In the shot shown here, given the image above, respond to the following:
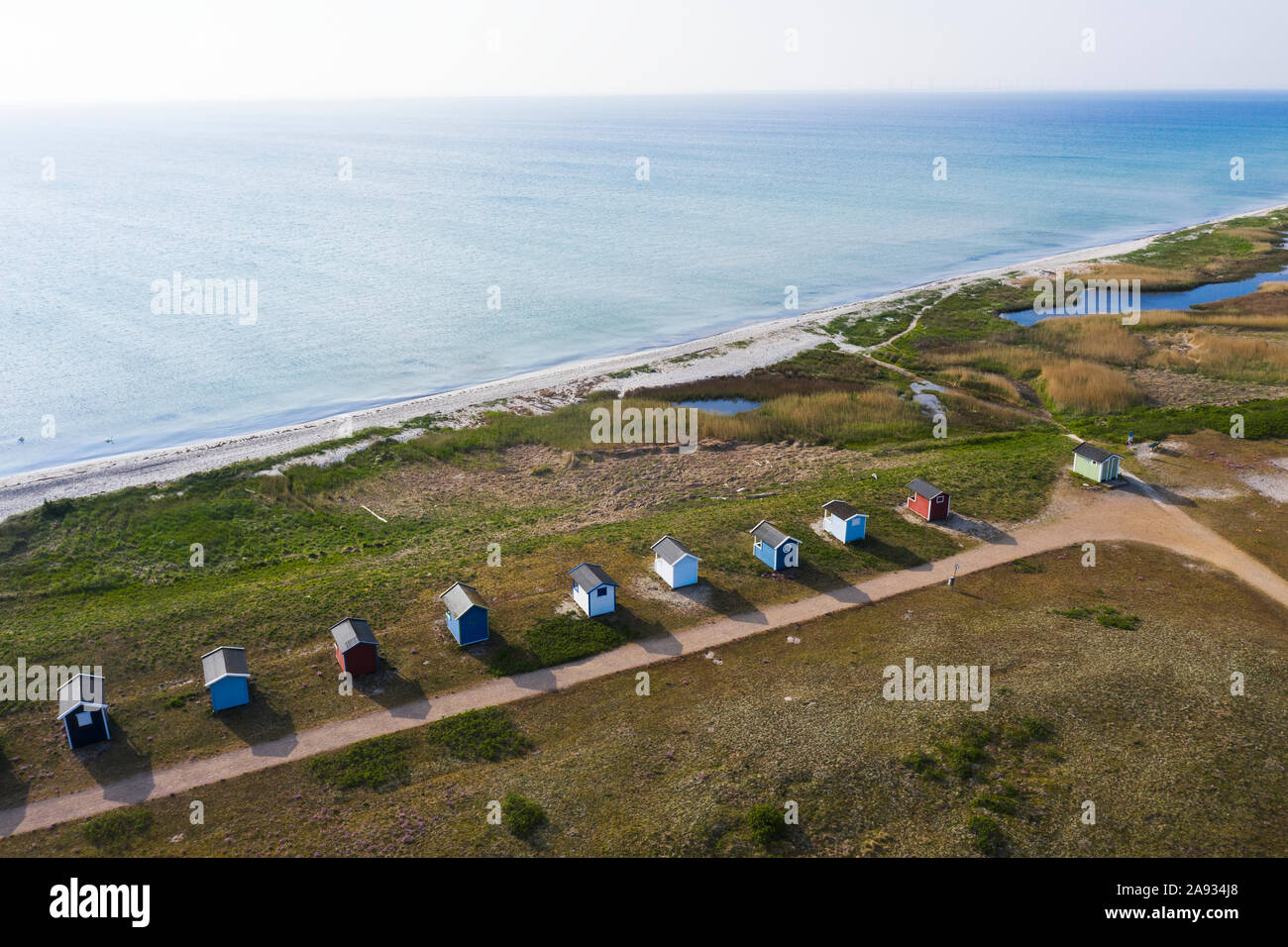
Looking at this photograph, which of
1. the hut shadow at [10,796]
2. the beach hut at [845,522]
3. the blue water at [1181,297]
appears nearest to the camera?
the hut shadow at [10,796]

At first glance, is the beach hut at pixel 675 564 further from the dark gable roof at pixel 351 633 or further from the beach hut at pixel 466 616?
the dark gable roof at pixel 351 633

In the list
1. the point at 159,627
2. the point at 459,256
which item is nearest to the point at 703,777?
the point at 159,627

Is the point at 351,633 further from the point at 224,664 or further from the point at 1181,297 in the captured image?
the point at 1181,297

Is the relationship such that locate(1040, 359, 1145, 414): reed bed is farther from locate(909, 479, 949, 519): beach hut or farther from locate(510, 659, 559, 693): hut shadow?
locate(510, 659, 559, 693): hut shadow

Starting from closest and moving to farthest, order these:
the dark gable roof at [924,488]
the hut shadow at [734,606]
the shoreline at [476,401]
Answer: the hut shadow at [734,606], the dark gable roof at [924,488], the shoreline at [476,401]

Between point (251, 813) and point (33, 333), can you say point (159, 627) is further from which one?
point (33, 333)

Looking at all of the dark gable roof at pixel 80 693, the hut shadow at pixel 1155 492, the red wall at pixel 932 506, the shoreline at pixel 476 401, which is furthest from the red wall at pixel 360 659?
the hut shadow at pixel 1155 492
